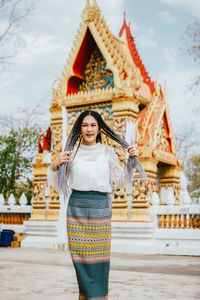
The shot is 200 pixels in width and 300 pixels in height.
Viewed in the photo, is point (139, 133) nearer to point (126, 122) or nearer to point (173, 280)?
point (126, 122)

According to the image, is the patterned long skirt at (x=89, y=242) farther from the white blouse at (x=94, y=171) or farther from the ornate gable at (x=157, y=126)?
the ornate gable at (x=157, y=126)

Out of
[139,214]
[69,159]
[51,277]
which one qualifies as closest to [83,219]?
[69,159]

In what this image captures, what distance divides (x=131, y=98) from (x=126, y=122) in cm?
57

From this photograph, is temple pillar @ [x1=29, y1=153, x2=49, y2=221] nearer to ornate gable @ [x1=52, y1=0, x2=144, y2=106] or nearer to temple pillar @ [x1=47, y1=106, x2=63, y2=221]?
A: temple pillar @ [x1=47, y1=106, x2=63, y2=221]

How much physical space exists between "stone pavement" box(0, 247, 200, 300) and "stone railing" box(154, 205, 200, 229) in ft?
2.98

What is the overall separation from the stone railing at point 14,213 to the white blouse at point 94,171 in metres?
7.34

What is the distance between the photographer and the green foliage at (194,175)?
2162 cm

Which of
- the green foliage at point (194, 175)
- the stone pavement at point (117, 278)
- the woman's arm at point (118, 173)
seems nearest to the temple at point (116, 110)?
the stone pavement at point (117, 278)

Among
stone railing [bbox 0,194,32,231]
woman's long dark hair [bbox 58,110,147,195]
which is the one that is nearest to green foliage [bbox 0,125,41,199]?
stone railing [bbox 0,194,32,231]

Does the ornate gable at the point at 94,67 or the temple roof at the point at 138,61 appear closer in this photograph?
the ornate gable at the point at 94,67

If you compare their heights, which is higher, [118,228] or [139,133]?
[139,133]

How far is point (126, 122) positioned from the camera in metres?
9.36

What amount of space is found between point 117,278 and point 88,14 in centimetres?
701

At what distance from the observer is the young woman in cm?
332
